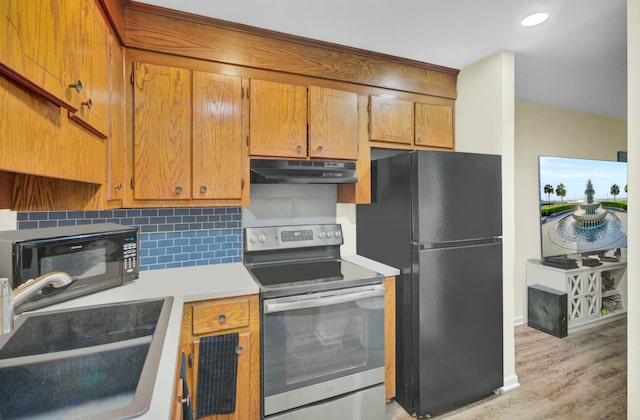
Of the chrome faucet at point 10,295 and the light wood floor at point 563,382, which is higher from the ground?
the chrome faucet at point 10,295

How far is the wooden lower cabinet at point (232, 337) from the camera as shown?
1.54m

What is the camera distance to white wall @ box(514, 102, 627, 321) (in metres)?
3.45

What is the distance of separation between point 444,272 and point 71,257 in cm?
197

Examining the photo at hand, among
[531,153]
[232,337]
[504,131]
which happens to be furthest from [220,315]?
[531,153]

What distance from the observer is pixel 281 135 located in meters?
2.00

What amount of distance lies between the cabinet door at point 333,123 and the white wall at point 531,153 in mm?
2270

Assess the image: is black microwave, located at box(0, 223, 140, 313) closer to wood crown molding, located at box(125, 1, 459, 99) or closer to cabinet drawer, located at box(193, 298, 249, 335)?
cabinet drawer, located at box(193, 298, 249, 335)

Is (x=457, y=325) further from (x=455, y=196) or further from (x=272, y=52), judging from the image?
(x=272, y=52)

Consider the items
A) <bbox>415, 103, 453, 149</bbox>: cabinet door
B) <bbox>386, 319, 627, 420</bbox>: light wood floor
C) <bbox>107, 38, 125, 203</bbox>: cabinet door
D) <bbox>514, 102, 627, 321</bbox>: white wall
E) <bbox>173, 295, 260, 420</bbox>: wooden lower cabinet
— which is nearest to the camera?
<bbox>107, 38, 125, 203</bbox>: cabinet door

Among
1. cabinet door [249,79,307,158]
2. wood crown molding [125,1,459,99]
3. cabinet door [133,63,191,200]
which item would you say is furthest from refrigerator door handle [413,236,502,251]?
cabinet door [133,63,191,200]

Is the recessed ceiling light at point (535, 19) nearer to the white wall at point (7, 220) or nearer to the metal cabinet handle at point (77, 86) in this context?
the metal cabinet handle at point (77, 86)

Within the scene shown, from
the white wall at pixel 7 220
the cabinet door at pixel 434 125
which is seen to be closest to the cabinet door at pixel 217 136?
the white wall at pixel 7 220

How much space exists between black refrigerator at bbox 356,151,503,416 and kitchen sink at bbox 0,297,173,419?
1385 mm

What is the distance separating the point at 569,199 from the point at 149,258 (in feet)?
14.1
